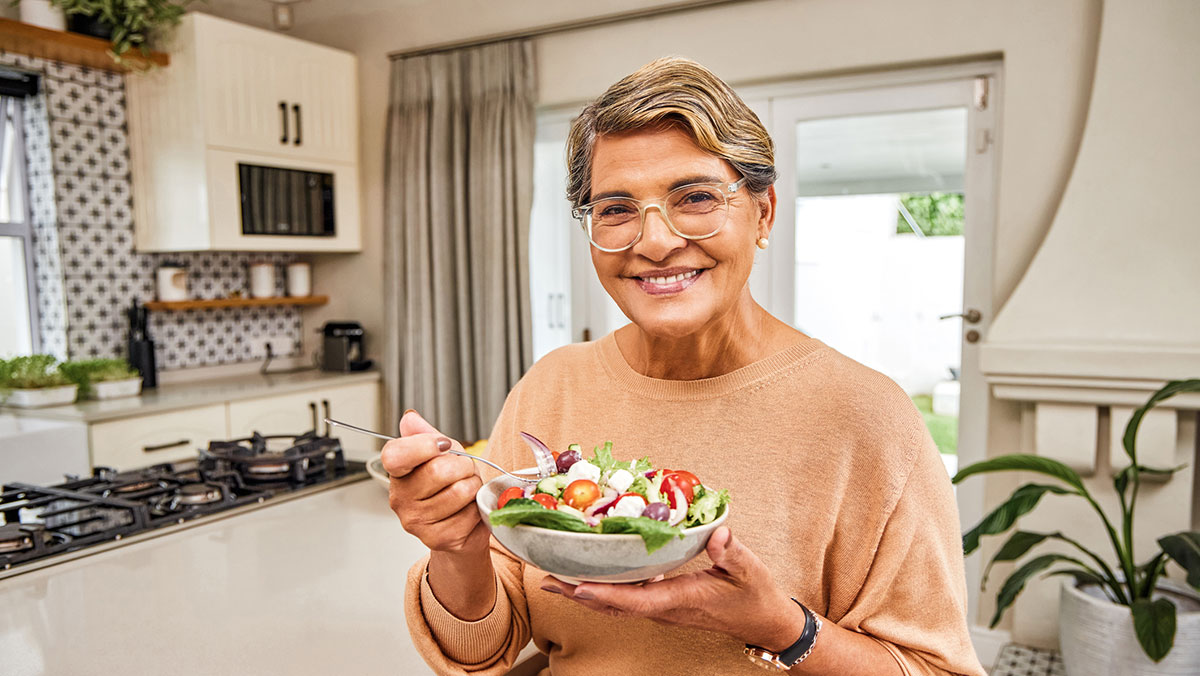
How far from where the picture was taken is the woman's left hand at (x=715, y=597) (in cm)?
75

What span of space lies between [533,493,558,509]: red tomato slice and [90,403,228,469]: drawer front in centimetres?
265

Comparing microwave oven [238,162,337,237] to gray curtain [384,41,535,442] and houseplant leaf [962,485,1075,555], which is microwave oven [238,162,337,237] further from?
houseplant leaf [962,485,1075,555]

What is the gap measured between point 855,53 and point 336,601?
2622 millimetres

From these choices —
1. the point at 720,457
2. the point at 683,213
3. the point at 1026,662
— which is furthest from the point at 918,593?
the point at 1026,662

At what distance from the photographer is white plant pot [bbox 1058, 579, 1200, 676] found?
2137 millimetres

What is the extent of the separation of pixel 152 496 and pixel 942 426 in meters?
2.55

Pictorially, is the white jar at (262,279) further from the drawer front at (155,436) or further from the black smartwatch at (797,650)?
the black smartwatch at (797,650)

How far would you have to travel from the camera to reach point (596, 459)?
35.3 inches

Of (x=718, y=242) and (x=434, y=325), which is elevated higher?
(x=718, y=242)

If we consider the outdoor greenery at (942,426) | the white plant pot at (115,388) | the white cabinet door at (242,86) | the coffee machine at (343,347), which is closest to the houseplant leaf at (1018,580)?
the outdoor greenery at (942,426)

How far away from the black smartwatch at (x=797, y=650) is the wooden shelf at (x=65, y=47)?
346 cm

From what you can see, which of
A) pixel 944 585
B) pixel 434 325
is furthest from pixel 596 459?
pixel 434 325

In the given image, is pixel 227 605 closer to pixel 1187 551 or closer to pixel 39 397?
pixel 1187 551

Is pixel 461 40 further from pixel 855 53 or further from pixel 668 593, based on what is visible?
pixel 668 593
